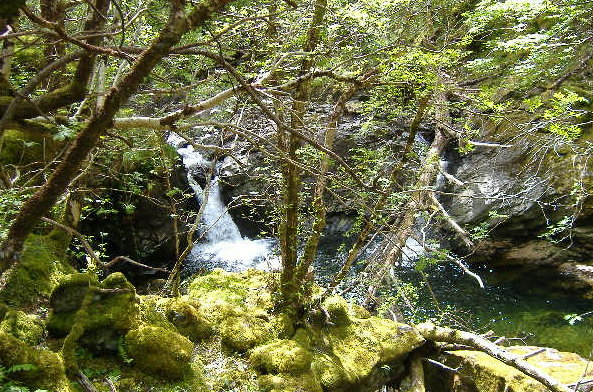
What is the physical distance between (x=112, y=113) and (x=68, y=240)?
12.5ft

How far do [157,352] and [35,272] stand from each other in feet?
5.72

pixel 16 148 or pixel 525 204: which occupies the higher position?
pixel 525 204

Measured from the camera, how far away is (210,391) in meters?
4.03

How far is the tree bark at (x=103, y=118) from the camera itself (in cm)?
195

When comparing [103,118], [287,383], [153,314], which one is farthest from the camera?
[153,314]

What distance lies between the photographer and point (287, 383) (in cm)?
429

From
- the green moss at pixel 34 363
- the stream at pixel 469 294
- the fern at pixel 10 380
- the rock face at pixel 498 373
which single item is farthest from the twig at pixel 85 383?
the rock face at pixel 498 373

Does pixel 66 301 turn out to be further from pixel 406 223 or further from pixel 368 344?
pixel 406 223

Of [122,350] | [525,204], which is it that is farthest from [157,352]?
[525,204]

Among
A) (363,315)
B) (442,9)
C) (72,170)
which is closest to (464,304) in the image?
(363,315)

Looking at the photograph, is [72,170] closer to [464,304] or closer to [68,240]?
[68,240]

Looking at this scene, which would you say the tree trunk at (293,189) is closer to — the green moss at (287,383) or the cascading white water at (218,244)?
the green moss at (287,383)

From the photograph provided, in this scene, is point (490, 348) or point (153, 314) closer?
point (153, 314)

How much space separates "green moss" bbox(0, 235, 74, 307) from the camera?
412 centimetres
